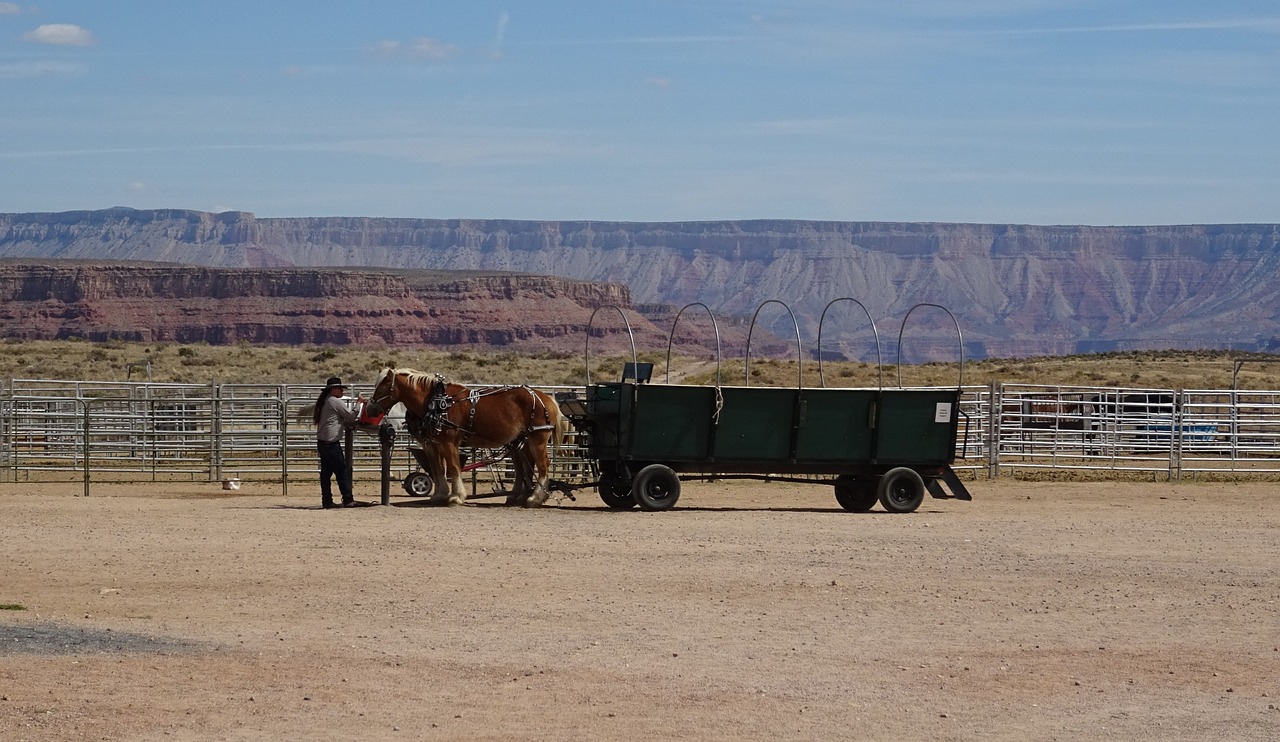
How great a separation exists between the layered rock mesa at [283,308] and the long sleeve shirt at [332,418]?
445 ft

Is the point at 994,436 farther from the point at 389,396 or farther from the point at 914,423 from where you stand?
the point at 389,396

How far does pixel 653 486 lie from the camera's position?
19.6m

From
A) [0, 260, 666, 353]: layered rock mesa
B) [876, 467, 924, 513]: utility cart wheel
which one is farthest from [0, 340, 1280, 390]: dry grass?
[0, 260, 666, 353]: layered rock mesa

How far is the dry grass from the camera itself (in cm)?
5628

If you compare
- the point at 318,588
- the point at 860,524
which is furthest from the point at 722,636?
the point at 860,524

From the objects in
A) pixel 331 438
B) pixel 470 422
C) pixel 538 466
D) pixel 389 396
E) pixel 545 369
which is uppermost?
pixel 389 396

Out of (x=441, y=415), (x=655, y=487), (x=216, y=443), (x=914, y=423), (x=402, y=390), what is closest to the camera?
(x=441, y=415)

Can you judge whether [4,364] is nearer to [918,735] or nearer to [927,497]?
[927,497]

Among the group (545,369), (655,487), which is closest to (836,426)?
(655,487)

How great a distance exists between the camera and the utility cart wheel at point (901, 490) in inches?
783

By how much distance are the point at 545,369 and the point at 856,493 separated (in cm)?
5445

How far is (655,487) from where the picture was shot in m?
19.6

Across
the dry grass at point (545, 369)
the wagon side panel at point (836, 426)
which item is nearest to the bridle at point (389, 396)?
the wagon side panel at point (836, 426)

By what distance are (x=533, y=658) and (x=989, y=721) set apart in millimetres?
2890
